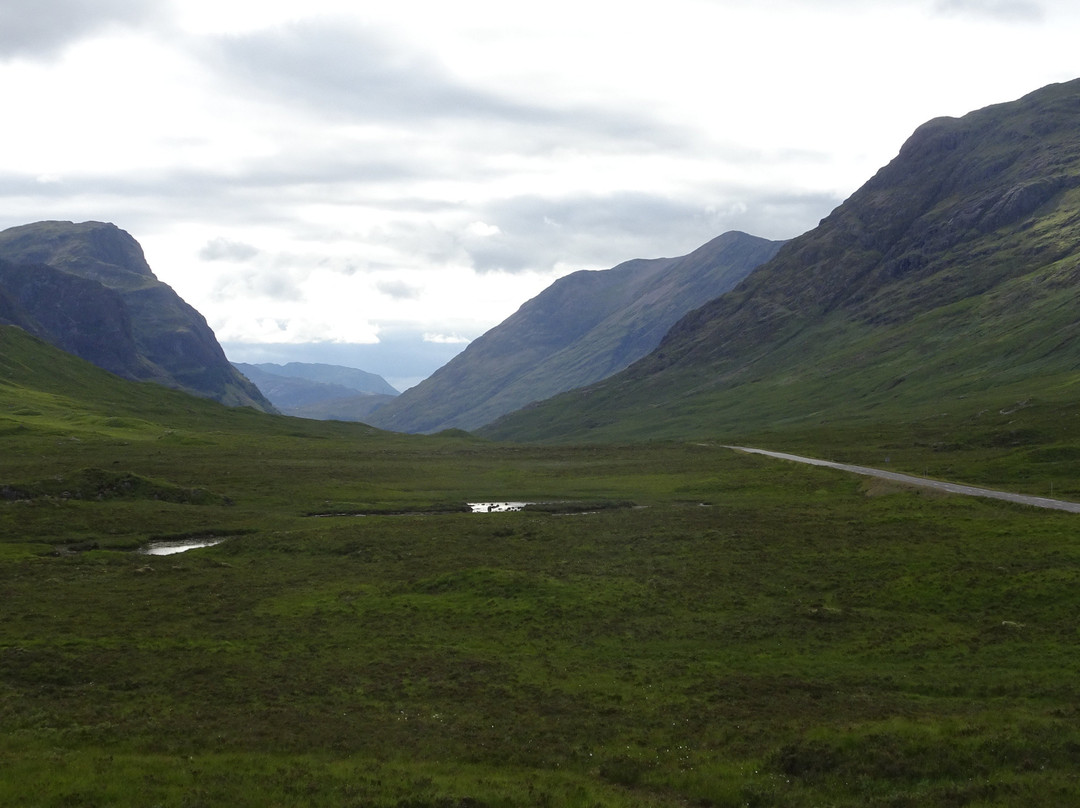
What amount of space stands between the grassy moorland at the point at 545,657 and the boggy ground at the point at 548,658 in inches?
7.3

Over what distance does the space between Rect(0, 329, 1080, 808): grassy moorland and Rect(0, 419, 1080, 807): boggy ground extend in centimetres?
19

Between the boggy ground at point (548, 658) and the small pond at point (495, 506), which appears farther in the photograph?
the small pond at point (495, 506)

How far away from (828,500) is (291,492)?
7154cm

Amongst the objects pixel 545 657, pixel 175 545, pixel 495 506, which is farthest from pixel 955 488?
pixel 175 545

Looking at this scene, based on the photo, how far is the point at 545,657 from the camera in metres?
45.8

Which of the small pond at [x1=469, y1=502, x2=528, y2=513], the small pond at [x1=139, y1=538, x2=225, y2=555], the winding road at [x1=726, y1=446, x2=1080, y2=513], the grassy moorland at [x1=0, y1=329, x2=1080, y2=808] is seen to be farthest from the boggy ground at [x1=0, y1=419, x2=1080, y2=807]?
the small pond at [x1=469, y1=502, x2=528, y2=513]

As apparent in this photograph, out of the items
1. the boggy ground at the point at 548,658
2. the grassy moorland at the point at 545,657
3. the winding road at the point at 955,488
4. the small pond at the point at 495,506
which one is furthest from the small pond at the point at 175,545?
the winding road at the point at 955,488

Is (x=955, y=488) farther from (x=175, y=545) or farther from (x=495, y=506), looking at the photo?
(x=175, y=545)

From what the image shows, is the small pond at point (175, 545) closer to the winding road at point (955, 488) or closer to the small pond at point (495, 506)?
the small pond at point (495, 506)

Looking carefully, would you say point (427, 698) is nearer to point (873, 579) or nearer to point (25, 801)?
point (25, 801)

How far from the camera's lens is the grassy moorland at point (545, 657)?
1148 inches

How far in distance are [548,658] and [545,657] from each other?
225mm

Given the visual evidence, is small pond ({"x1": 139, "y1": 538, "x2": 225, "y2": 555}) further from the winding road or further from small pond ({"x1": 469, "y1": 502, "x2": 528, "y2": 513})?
the winding road

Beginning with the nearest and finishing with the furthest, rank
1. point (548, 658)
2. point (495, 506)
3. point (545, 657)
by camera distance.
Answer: point (548, 658), point (545, 657), point (495, 506)
